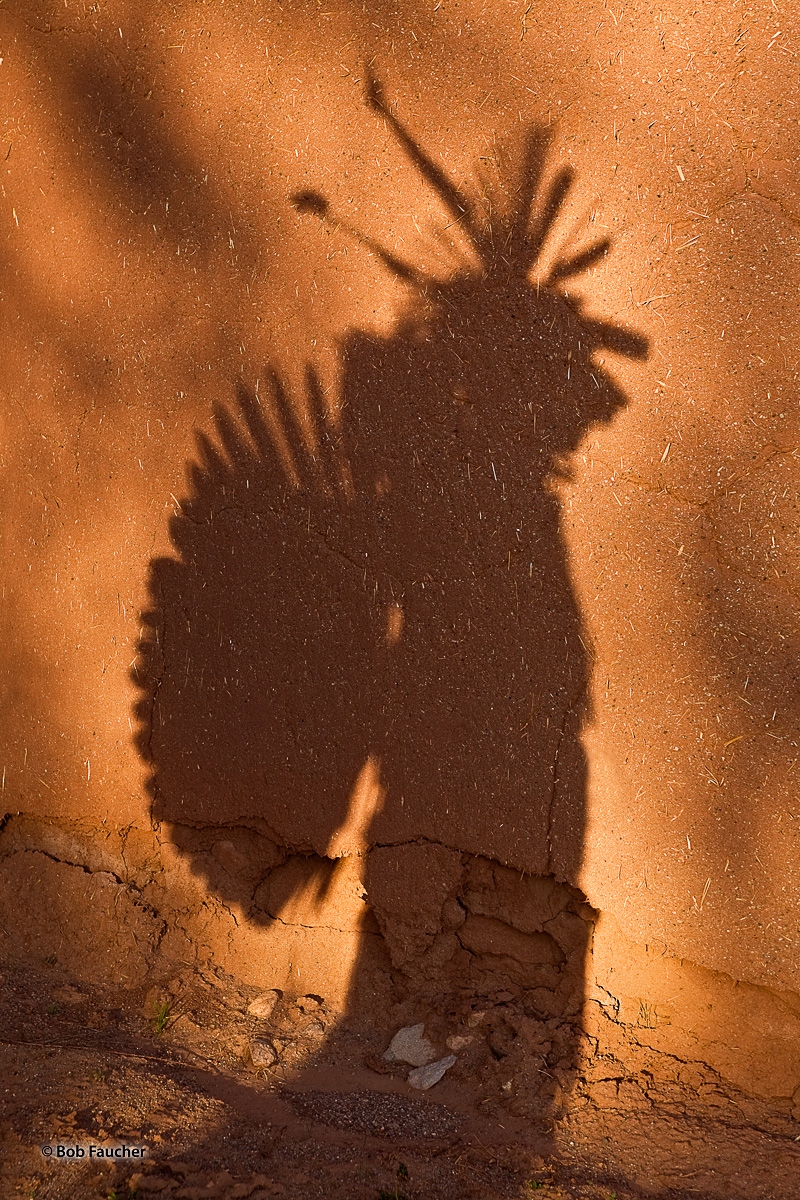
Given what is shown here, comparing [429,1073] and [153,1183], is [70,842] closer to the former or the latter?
[153,1183]

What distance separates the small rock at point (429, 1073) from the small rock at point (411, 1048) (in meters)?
0.03

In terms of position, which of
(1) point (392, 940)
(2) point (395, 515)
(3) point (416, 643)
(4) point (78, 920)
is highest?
(2) point (395, 515)

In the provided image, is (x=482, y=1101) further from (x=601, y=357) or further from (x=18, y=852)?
(x=601, y=357)

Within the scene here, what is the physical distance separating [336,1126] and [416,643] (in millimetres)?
1512

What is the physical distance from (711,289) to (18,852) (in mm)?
3355

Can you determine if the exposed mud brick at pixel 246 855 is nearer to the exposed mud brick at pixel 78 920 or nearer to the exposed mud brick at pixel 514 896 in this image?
the exposed mud brick at pixel 78 920

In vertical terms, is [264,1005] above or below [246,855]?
below

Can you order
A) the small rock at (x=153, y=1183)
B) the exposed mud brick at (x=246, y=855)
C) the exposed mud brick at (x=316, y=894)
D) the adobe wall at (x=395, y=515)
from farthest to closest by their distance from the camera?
the exposed mud brick at (x=246, y=855) → the exposed mud brick at (x=316, y=894) → the adobe wall at (x=395, y=515) → the small rock at (x=153, y=1183)

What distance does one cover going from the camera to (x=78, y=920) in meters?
3.58

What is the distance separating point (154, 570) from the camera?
340 cm

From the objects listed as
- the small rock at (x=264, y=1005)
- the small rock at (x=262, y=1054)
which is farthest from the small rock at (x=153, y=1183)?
the small rock at (x=264, y=1005)

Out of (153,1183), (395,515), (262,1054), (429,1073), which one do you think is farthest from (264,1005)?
(395,515)

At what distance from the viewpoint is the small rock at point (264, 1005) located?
3230 millimetres

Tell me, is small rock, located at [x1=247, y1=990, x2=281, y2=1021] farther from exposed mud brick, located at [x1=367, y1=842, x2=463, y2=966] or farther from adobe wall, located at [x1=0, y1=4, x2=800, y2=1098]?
exposed mud brick, located at [x1=367, y1=842, x2=463, y2=966]
